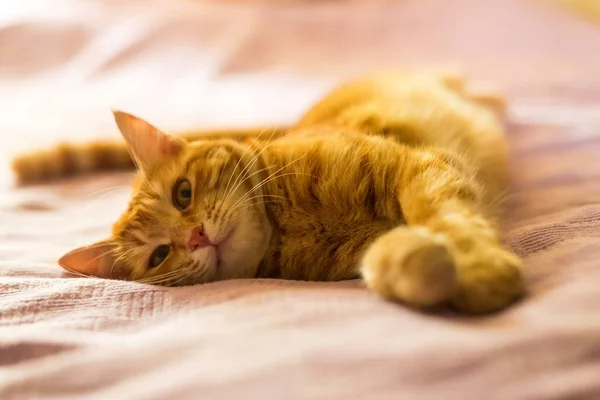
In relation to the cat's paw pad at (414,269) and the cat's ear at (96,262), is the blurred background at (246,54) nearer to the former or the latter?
the cat's ear at (96,262)

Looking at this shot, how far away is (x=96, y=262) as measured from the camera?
135 centimetres

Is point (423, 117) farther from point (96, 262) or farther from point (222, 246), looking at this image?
point (96, 262)

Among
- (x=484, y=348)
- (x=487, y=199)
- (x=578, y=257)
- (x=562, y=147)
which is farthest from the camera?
(x=562, y=147)

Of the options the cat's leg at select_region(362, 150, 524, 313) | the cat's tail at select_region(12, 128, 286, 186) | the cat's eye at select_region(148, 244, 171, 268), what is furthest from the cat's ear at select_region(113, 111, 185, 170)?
the cat's leg at select_region(362, 150, 524, 313)

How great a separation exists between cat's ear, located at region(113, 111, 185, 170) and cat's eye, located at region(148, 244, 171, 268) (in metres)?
0.24

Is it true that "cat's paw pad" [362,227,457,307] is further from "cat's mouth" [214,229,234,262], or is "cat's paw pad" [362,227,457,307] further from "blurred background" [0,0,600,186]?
"blurred background" [0,0,600,186]

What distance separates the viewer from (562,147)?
1.81 metres

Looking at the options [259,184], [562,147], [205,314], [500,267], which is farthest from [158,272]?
[562,147]

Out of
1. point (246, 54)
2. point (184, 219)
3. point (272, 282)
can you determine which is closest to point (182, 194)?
point (184, 219)

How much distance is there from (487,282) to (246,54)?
7.72 feet

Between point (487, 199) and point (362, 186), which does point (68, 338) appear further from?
point (487, 199)

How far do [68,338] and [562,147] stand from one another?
1.54 m

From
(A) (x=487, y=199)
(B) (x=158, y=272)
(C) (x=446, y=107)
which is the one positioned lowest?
(B) (x=158, y=272)

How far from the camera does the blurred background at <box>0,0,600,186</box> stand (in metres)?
2.44
